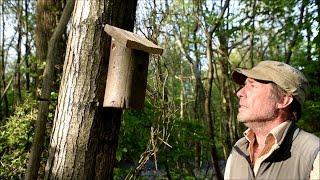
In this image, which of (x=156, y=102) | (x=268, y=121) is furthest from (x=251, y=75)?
(x=156, y=102)

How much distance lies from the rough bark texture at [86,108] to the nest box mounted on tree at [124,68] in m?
0.06

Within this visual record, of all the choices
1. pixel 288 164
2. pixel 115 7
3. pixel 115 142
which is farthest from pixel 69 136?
pixel 288 164

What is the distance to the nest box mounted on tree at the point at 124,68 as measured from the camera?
2.42 meters

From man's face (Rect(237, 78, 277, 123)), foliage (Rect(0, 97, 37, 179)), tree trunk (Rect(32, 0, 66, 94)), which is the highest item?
tree trunk (Rect(32, 0, 66, 94))

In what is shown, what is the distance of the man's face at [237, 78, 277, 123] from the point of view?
2.03 metres

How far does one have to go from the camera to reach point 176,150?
5.97m

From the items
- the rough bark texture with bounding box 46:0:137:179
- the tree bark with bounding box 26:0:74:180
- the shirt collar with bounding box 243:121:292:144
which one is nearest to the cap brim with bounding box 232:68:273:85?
the shirt collar with bounding box 243:121:292:144

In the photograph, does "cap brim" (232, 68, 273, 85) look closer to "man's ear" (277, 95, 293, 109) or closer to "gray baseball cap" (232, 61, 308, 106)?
"gray baseball cap" (232, 61, 308, 106)

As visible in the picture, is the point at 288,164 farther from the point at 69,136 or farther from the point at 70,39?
the point at 70,39

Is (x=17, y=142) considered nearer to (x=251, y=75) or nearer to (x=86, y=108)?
(x=86, y=108)

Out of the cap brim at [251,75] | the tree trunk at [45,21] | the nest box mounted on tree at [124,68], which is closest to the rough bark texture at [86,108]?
the nest box mounted on tree at [124,68]

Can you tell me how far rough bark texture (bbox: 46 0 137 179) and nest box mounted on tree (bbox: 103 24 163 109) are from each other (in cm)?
6

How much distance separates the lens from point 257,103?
2.05 m

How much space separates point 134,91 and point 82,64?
359 mm
